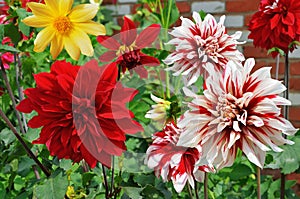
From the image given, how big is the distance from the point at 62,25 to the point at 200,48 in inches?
8.3

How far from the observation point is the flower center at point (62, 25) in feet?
2.63

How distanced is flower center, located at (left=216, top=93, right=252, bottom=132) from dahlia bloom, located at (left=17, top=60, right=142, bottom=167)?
0.40 ft

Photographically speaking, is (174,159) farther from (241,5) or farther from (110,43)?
(241,5)

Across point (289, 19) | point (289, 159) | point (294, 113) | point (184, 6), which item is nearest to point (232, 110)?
point (289, 19)

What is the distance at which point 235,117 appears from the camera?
0.63 metres

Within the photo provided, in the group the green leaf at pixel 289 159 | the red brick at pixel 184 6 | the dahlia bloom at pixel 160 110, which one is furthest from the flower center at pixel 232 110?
the red brick at pixel 184 6

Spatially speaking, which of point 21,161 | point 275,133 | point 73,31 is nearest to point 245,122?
point 275,133

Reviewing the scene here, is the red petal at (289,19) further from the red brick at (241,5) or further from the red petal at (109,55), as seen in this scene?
the red brick at (241,5)

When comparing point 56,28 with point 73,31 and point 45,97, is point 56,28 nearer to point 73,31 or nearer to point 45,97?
point 73,31

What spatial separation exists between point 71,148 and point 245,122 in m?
0.22

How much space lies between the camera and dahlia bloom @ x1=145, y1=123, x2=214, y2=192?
0.77 m

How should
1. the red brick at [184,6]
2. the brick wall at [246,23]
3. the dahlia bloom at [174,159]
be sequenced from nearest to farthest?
the dahlia bloom at [174,159], the brick wall at [246,23], the red brick at [184,6]

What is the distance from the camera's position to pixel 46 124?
2.28 feet

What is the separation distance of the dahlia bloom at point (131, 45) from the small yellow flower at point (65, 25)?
0.04 metres
